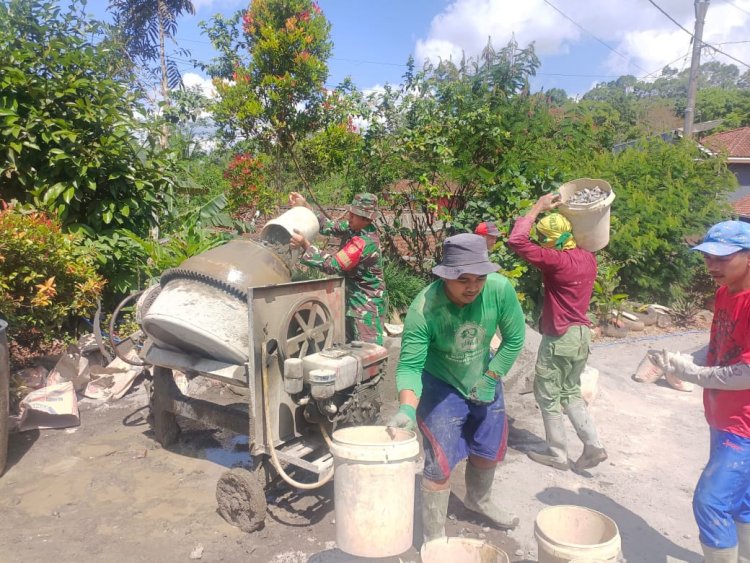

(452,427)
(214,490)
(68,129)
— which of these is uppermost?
(68,129)

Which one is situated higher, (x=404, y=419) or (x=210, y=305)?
(x=210, y=305)

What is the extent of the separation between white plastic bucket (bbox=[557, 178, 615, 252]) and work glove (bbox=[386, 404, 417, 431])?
7.75 ft

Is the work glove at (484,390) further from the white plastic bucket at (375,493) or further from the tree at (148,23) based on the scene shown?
the tree at (148,23)

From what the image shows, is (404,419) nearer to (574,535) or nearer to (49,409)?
(574,535)

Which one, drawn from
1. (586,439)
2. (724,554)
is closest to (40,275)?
(586,439)

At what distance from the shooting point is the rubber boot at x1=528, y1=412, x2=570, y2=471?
4301 mm

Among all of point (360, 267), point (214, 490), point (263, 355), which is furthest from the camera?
point (360, 267)

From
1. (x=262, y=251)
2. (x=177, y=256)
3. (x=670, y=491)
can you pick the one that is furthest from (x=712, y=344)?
(x=177, y=256)

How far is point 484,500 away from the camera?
11.4ft

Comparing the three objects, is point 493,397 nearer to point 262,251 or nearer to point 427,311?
point 427,311

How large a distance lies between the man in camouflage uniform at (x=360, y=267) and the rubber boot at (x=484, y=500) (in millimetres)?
1660

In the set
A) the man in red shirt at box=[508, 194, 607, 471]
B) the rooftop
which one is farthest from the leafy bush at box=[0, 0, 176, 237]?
the rooftop

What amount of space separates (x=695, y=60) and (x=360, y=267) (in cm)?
1487

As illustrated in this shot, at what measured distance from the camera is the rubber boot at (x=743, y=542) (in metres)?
2.65
